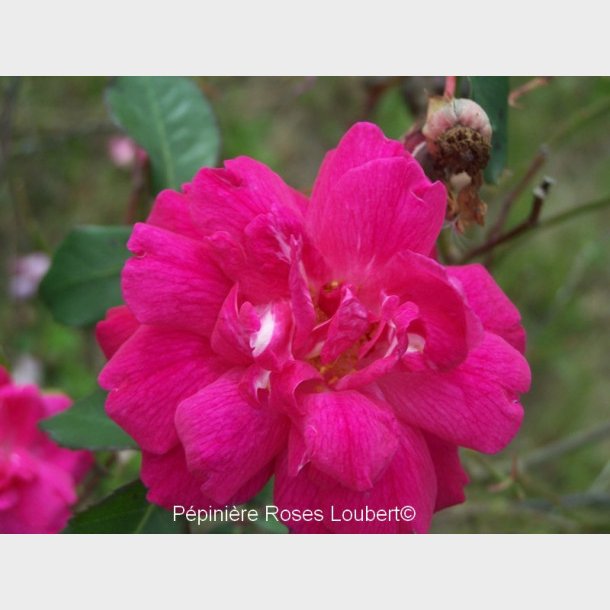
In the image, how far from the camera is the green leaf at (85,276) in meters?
0.77

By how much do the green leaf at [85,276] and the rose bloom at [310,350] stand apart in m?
0.28

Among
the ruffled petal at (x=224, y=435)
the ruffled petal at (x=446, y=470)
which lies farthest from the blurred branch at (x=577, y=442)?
the ruffled petal at (x=224, y=435)

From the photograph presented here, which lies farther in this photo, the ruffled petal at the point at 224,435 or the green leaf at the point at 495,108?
the green leaf at the point at 495,108

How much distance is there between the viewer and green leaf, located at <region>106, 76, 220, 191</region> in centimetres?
78

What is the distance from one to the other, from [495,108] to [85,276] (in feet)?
1.42

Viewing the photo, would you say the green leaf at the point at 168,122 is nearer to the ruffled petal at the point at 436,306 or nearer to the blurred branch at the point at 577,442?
→ the ruffled petal at the point at 436,306

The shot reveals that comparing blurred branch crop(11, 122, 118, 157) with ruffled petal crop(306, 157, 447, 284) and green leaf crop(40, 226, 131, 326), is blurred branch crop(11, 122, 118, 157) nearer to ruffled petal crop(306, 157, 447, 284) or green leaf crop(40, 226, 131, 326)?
green leaf crop(40, 226, 131, 326)

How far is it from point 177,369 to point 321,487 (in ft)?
0.40

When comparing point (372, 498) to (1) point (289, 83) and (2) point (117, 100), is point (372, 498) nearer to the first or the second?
(2) point (117, 100)

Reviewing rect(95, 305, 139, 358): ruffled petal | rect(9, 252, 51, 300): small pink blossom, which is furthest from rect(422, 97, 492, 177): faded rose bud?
rect(9, 252, 51, 300): small pink blossom

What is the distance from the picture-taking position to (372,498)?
1.59 ft

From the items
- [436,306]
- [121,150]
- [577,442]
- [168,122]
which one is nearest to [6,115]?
[168,122]

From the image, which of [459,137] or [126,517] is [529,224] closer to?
[459,137]

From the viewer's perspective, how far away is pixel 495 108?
59 cm
